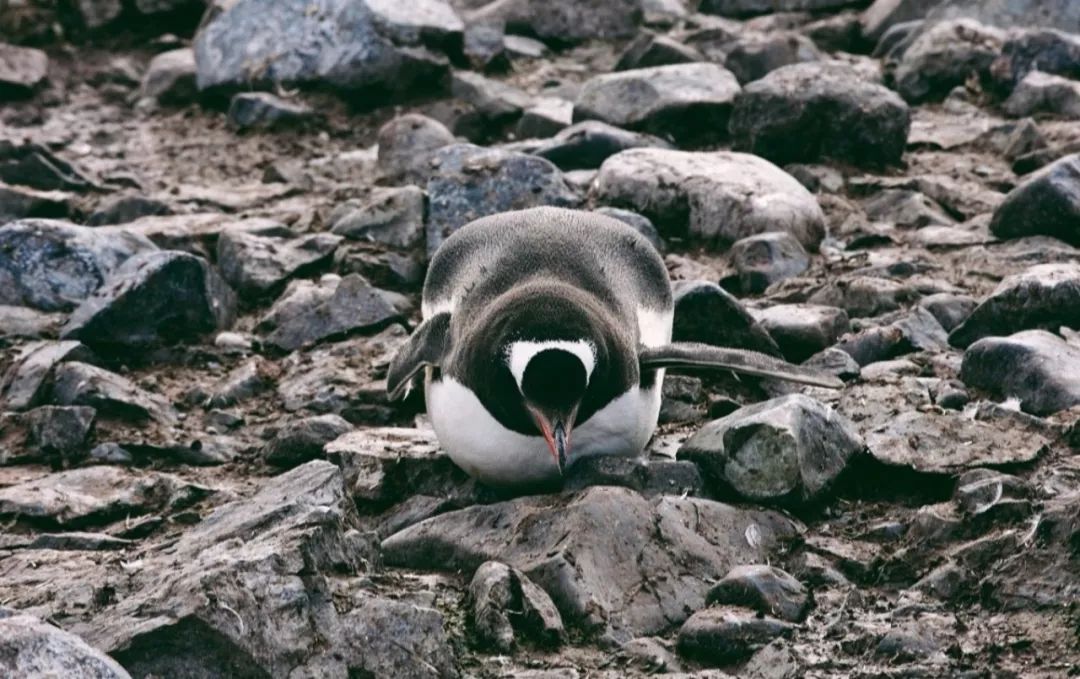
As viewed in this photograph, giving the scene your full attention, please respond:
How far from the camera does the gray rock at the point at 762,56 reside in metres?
10.1

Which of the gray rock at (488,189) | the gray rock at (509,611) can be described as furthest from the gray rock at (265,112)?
the gray rock at (509,611)

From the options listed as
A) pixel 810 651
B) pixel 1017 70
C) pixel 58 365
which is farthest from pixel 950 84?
pixel 810 651

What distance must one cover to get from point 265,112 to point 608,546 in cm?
563

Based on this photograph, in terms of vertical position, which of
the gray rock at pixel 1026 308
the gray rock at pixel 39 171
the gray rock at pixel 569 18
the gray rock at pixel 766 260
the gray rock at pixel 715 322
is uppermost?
the gray rock at pixel 1026 308

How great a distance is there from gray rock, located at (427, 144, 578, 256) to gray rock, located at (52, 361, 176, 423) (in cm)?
158

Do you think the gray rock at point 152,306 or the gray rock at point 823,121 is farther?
the gray rock at point 823,121

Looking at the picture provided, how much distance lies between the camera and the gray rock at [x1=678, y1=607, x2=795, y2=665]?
178 inches

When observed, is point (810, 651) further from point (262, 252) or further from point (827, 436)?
point (262, 252)

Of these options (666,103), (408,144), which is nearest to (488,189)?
(408,144)

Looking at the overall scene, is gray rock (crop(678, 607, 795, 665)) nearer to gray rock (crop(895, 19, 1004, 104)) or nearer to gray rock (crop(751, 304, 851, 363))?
gray rock (crop(751, 304, 851, 363))

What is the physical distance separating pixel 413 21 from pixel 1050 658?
670cm

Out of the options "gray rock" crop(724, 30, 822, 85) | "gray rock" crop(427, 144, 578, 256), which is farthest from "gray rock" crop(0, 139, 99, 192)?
"gray rock" crop(724, 30, 822, 85)

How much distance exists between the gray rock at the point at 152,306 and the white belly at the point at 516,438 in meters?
2.18

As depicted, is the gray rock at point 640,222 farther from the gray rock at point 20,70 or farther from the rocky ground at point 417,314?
the gray rock at point 20,70
